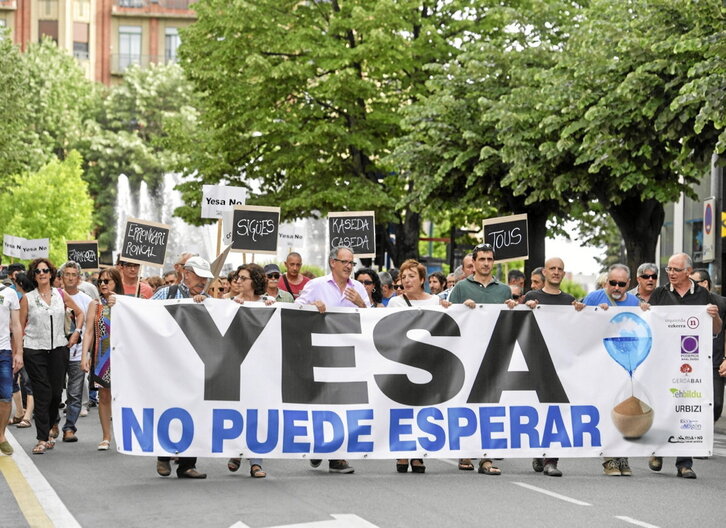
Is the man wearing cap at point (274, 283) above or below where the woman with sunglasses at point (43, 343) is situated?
above

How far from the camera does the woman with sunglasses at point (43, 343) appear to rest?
518 inches

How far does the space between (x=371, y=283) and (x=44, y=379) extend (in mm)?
4080

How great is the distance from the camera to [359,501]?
9977mm

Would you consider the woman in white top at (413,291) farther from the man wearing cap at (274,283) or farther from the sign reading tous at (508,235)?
the sign reading tous at (508,235)

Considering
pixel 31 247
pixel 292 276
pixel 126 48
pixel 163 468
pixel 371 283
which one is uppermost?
pixel 126 48

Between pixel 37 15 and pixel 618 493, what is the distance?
82.1m

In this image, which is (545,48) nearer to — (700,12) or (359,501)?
(700,12)

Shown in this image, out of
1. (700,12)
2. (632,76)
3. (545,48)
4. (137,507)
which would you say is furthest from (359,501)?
(545,48)

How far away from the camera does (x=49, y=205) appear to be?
A: 6694cm

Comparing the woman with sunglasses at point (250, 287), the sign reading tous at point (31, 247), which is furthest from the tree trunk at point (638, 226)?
the woman with sunglasses at point (250, 287)

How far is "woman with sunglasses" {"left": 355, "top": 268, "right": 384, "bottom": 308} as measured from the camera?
1583 centimetres

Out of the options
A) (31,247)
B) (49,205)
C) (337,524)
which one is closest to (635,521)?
(337,524)

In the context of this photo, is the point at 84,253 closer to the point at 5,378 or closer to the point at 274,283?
the point at 274,283

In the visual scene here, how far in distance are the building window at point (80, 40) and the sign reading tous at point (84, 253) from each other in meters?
67.1
